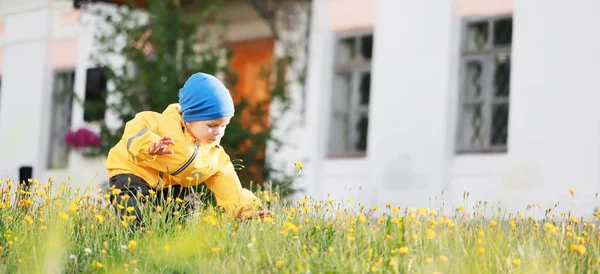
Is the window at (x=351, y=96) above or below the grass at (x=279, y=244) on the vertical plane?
above

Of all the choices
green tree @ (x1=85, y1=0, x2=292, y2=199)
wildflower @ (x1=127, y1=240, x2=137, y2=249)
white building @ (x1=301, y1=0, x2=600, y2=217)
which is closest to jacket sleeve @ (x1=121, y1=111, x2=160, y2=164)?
wildflower @ (x1=127, y1=240, x2=137, y2=249)

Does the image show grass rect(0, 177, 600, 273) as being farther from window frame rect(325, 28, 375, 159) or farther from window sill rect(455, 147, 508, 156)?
window frame rect(325, 28, 375, 159)

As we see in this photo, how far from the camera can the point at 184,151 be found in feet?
19.4

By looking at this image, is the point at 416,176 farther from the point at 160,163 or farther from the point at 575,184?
the point at 160,163

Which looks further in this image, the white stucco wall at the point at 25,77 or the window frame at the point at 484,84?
the white stucco wall at the point at 25,77

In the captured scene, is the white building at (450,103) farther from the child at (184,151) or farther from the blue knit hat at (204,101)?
the blue knit hat at (204,101)

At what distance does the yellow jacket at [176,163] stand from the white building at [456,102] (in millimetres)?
6046

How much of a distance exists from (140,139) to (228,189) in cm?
74

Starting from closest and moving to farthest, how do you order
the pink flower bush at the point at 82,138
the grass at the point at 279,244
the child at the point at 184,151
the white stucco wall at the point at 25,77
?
the grass at the point at 279,244 < the child at the point at 184,151 < the pink flower bush at the point at 82,138 < the white stucco wall at the point at 25,77

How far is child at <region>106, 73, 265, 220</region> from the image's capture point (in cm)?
580

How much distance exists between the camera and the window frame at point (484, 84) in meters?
12.8

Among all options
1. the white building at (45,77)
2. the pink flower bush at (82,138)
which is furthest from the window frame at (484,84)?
the pink flower bush at (82,138)

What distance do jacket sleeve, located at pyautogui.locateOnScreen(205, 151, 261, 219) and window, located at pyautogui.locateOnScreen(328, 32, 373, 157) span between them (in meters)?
8.00

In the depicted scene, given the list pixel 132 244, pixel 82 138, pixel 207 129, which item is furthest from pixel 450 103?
pixel 132 244
